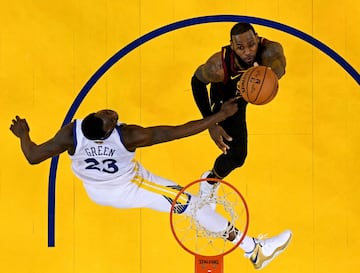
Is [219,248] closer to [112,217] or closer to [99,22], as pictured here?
[112,217]

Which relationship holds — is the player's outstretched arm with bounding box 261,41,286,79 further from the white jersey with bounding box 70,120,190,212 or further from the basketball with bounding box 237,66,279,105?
the white jersey with bounding box 70,120,190,212

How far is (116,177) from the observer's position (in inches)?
130

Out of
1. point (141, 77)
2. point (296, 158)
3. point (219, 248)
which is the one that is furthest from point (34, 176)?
point (296, 158)

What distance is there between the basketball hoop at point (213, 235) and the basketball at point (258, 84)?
2.84 ft

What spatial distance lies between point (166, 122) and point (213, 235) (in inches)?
36.8

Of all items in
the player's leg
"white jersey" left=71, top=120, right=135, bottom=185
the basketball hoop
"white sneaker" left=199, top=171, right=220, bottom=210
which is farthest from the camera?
the basketball hoop

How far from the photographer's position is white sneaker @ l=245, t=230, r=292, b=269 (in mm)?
3809

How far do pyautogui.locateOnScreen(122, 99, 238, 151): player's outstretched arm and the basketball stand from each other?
0.51 ft

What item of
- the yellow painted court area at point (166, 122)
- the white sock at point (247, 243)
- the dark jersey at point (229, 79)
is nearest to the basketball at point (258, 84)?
the dark jersey at point (229, 79)

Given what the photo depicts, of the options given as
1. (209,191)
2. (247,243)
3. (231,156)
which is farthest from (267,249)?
(231,156)

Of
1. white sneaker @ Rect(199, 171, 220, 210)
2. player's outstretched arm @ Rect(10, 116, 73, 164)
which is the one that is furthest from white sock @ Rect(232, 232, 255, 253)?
player's outstretched arm @ Rect(10, 116, 73, 164)

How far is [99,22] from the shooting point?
4.08 metres

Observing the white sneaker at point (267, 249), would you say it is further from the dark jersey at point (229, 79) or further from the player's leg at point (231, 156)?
the dark jersey at point (229, 79)

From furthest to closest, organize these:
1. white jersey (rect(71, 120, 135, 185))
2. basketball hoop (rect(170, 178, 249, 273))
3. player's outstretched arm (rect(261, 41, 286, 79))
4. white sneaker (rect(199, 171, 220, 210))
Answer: basketball hoop (rect(170, 178, 249, 273)) < white sneaker (rect(199, 171, 220, 210)) < player's outstretched arm (rect(261, 41, 286, 79)) < white jersey (rect(71, 120, 135, 185))
